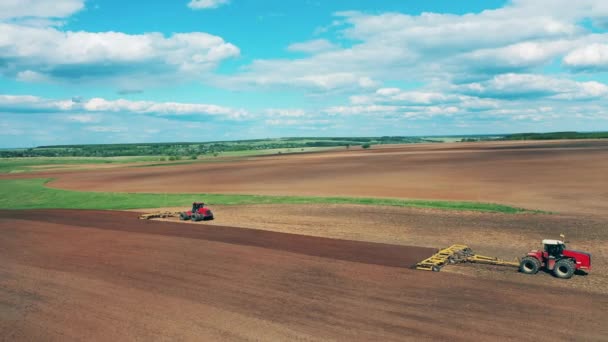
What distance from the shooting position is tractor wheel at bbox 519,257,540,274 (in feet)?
70.0

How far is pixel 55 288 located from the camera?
20.7 meters

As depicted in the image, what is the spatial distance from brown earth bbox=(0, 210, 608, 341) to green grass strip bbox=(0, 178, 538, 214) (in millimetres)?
16898

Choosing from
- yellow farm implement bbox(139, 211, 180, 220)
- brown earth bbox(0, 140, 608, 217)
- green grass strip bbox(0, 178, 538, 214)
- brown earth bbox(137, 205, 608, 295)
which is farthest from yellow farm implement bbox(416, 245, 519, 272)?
yellow farm implement bbox(139, 211, 180, 220)

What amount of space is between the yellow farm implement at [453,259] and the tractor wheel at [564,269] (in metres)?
1.95

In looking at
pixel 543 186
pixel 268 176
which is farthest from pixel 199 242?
pixel 268 176

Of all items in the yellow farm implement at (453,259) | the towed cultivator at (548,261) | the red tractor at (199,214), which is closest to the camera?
the towed cultivator at (548,261)

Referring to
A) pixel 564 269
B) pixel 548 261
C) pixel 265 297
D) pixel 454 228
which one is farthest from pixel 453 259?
pixel 265 297

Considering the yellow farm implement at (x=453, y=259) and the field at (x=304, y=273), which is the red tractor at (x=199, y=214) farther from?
the yellow farm implement at (x=453, y=259)

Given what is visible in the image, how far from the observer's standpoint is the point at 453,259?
2400 centimetres

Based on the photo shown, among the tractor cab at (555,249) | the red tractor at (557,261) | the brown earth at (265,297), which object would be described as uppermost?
the tractor cab at (555,249)

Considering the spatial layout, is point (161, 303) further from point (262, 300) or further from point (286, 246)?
point (286, 246)

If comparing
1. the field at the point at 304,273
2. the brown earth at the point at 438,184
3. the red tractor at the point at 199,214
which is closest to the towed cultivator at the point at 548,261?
the field at the point at 304,273

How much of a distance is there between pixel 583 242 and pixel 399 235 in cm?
1151

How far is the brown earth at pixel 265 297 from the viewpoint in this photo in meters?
15.8
